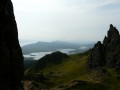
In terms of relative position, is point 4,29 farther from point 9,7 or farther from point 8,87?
point 8,87

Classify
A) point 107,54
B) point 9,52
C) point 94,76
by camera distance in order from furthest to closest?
point 107,54 < point 94,76 < point 9,52

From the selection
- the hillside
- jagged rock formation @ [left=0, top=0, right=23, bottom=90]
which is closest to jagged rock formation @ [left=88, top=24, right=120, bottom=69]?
the hillside

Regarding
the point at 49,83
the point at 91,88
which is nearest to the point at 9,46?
the point at 91,88

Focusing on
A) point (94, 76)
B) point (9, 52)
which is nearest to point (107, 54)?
point (94, 76)

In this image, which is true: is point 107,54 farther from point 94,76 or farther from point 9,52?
point 9,52

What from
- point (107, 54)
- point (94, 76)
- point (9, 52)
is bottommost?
point (94, 76)

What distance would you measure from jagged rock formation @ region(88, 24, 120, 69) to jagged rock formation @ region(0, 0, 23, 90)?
121 m

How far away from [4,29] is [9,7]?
222 inches

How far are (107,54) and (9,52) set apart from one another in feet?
447

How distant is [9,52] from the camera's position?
192 ft

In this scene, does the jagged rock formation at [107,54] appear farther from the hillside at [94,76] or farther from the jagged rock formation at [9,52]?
the jagged rock formation at [9,52]

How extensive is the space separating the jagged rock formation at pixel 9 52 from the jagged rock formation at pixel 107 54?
121 m

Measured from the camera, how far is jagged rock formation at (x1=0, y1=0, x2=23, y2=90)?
5344cm

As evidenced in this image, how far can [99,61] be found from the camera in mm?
189625
